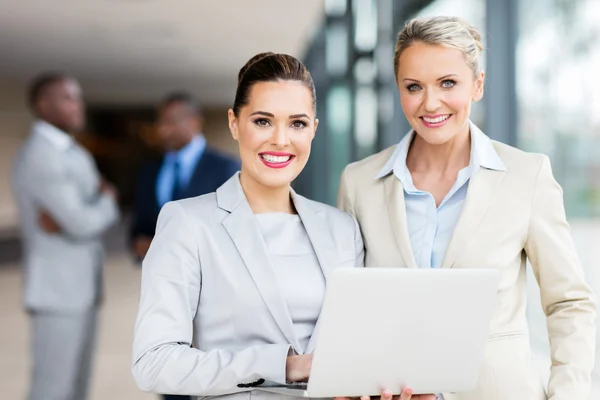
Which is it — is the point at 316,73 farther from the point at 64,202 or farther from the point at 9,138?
the point at 9,138

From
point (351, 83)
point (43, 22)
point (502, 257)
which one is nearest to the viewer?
point (502, 257)

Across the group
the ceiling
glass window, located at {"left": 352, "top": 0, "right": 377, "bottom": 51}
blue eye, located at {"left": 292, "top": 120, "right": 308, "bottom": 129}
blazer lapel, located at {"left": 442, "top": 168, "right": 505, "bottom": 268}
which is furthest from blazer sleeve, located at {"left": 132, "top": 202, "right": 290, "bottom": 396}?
the ceiling

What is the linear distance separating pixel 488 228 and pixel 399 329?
1.55 ft

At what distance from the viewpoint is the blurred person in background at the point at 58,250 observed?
3447 millimetres

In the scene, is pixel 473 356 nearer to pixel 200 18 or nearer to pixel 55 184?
pixel 55 184

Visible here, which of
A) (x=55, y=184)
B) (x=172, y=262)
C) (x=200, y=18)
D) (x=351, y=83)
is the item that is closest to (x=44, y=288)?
(x=55, y=184)

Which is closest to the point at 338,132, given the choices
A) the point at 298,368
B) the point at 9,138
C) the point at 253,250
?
the point at 253,250

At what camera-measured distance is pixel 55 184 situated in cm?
350

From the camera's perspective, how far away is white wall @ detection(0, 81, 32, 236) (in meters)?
17.5

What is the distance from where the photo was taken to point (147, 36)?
10.8 meters

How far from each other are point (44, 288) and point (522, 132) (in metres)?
2.22

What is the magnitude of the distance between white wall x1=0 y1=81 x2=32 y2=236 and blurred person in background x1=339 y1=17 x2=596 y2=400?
16846mm

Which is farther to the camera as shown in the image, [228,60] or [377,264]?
[228,60]

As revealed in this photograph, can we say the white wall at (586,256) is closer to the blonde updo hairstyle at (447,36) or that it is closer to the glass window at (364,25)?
the blonde updo hairstyle at (447,36)
